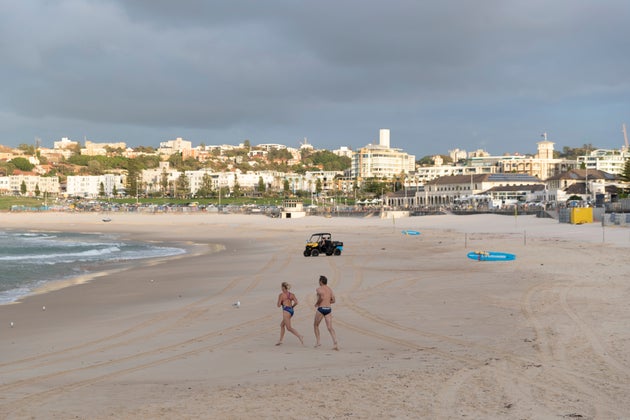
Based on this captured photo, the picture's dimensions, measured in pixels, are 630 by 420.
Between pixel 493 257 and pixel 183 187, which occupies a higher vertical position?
pixel 183 187

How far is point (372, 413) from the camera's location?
743cm

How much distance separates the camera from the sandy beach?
782cm

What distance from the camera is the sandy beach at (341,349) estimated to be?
7.82 metres

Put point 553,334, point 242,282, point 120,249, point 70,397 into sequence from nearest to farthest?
point 70,397 → point 553,334 → point 242,282 → point 120,249

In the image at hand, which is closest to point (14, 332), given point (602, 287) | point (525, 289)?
point (525, 289)

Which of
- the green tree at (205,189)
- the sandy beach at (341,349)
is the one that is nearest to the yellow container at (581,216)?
the sandy beach at (341,349)

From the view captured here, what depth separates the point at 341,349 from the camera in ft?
35.6

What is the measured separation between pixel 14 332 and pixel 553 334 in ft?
39.0

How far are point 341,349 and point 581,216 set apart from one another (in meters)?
41.4

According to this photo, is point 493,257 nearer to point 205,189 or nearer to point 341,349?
point 341,349

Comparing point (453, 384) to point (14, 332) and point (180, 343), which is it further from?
point (14, 332)

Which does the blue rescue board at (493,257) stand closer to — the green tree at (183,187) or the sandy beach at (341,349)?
the sandy beach at (341,349)

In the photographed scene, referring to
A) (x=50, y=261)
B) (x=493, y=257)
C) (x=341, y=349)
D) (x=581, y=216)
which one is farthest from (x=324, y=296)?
(x=581, y=216)

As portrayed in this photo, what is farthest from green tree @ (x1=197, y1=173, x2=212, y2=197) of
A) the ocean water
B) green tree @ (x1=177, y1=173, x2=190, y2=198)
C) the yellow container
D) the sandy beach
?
the sandy beach
